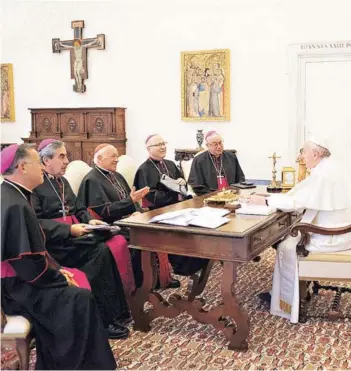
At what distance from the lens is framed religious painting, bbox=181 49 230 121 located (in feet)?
32.0

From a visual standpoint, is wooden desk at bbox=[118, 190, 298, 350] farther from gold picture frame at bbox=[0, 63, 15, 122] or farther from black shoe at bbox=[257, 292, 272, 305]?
gold picture frame at bbox=[0, 63, 15, 122]

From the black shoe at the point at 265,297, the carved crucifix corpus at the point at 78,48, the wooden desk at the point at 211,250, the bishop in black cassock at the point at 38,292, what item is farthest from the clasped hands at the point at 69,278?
the carved crucifix corpus at the point at 78,48

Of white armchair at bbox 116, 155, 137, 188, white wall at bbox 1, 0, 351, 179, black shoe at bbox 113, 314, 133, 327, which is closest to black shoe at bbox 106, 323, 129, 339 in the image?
black shoe at bbox 113, 314, 133, 327

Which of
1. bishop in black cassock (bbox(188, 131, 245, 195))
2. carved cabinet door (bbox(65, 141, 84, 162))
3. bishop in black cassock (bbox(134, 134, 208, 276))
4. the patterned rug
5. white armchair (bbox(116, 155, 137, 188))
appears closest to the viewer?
the patterned rug

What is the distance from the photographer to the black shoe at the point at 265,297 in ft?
15.1

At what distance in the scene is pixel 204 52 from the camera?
32.2ft

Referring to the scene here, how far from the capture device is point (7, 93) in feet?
38.7

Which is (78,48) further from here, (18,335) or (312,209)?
(18,335)

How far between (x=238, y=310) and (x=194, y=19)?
24.2 feet

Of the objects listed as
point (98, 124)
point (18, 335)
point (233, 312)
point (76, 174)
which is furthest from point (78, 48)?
point (18, 335)

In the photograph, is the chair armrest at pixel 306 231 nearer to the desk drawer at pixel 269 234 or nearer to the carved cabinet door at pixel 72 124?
the desk drawer at pixel 269 234

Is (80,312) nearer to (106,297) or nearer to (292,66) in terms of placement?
(106,297)

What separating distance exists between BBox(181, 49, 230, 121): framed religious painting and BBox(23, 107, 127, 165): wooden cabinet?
141 cm

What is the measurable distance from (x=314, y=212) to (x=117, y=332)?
5.81 feet
